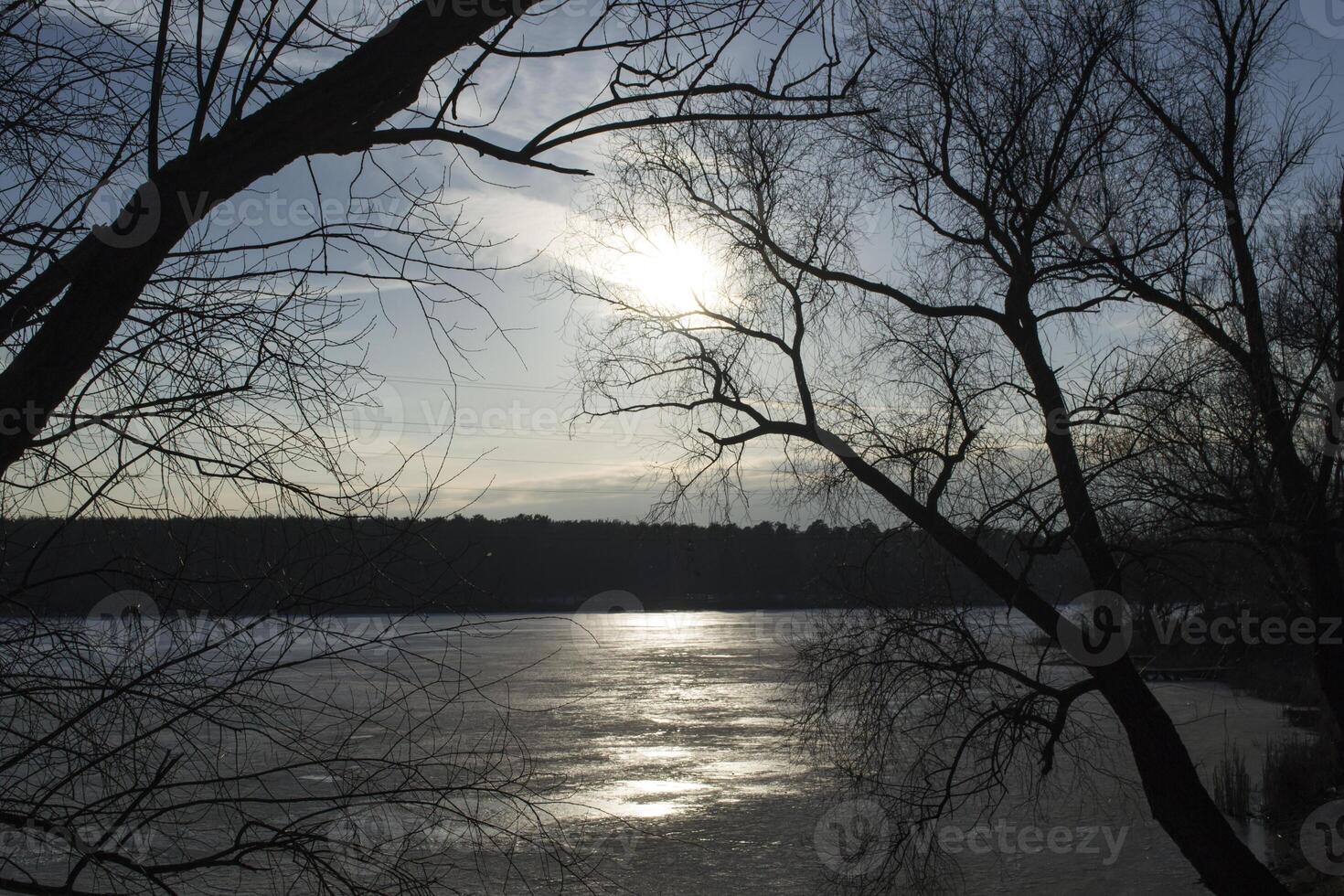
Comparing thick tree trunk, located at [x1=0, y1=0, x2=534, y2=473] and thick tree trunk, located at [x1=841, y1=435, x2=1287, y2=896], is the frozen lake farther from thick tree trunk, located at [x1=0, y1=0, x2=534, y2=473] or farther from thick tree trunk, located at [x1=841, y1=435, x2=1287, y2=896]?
thick tree trunk, located at [x1=0, y1=0, x2=534, y2=473]

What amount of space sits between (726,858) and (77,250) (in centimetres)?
1503

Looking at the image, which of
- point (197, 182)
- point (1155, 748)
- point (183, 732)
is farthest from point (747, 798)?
point (197, 182)

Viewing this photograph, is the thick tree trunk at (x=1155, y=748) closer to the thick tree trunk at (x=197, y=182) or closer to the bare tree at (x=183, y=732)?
the bare tree at (x=183, y=732)

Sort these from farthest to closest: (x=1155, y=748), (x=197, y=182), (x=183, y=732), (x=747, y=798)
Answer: (x=747, y=798) < (x=1155, y=748) < (x=183, y=732) < (x=197, y=182)

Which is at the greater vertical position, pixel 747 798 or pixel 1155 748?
pixel 1155 748

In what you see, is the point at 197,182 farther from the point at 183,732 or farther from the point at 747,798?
the point at 747,798

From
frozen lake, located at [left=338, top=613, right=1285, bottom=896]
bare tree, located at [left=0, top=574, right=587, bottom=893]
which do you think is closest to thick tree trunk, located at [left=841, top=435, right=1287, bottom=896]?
frozen lake, located at [left=338, top=613, right=1285, bottom=896]

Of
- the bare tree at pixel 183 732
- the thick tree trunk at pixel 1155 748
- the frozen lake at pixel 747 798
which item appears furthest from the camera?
the frozen lake at pixel 747 798

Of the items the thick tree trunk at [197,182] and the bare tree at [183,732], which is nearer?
the thick tree trunk at [197,182]

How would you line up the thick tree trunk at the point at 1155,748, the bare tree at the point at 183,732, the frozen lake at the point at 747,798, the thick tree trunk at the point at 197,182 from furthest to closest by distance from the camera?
the frozen lake at the point at 747,798, the thick tree trunk at the point at 1155,748, the bare tree at the point at 183,732, the thick tree trunk at the point at 197,182

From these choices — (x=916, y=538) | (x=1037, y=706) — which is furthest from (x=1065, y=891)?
(x=916, y=538)

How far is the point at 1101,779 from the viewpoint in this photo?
2211cm

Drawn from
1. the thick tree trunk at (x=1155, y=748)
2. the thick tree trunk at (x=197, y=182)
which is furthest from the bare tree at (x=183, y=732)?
the thick tree trunk at (x=1155, y=748)

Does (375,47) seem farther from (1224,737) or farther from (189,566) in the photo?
(1224,737)
